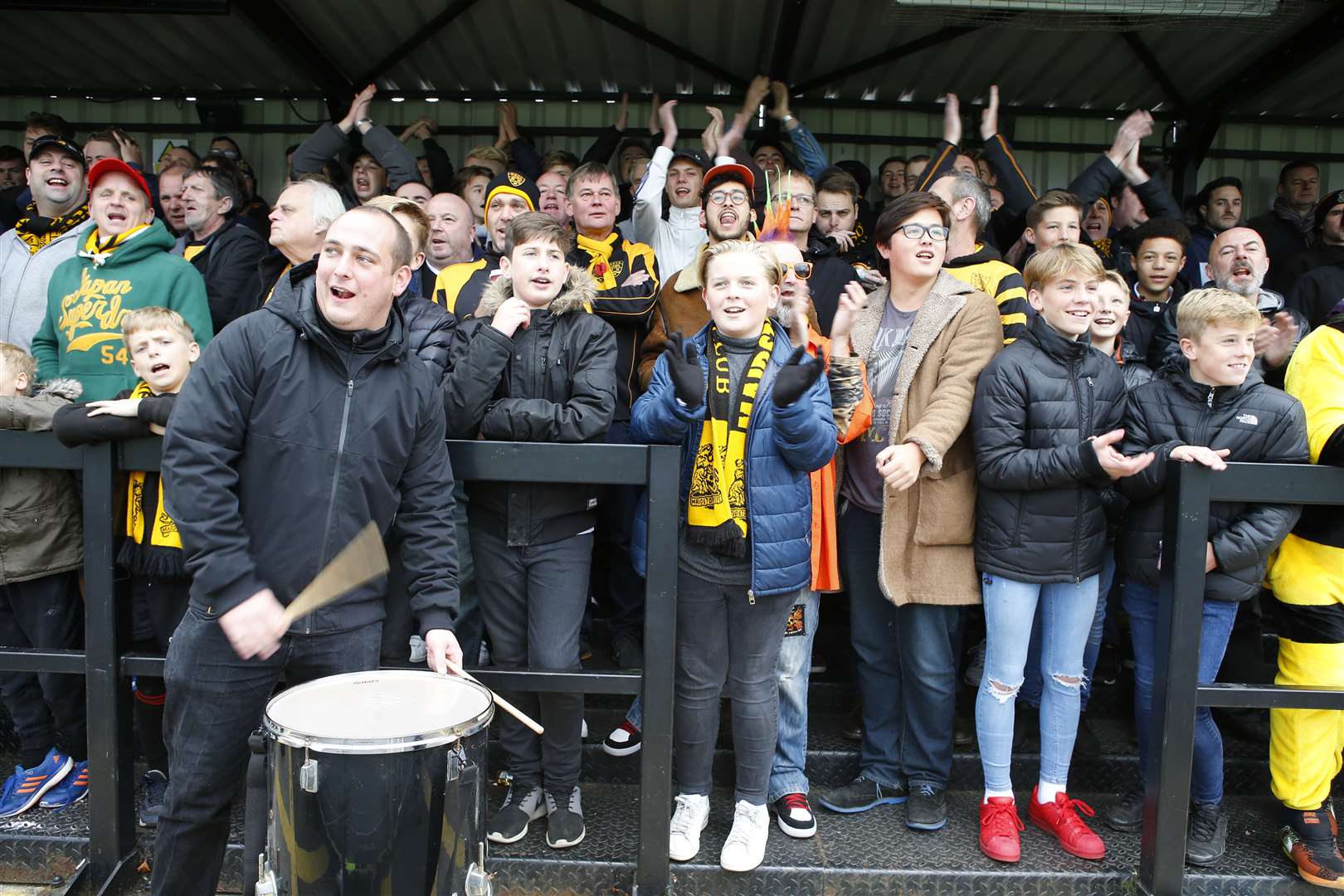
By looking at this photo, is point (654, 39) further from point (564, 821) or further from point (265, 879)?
point (265, 879)

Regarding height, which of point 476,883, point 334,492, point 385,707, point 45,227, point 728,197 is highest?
point 728,197

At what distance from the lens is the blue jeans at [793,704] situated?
3.14 m

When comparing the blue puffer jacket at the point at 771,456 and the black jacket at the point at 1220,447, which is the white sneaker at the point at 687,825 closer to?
the blue puffer jacket at the point at 771,456

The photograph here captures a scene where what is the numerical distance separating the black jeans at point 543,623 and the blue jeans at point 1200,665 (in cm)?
178

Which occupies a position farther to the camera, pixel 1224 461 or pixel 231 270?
pixel 231 270

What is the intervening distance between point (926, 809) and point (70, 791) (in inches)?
112

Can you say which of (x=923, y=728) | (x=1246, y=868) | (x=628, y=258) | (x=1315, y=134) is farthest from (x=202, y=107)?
(x=1315, y=134)

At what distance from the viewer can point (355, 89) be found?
24.4ft

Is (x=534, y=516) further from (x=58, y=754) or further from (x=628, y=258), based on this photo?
(x=58, y=754)

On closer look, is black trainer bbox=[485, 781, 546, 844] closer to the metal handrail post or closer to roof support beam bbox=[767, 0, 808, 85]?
the metal handrail post

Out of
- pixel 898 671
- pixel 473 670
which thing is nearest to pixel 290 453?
pixel 473 670

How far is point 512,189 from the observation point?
398 centimetres

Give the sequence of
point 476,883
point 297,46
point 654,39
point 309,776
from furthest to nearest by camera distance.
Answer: point 654,39
point 297,46
point 476,883
point 309,776

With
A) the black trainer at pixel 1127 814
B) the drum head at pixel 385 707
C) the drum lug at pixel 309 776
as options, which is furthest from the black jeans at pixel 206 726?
the black trainer at pixel 1127 814
